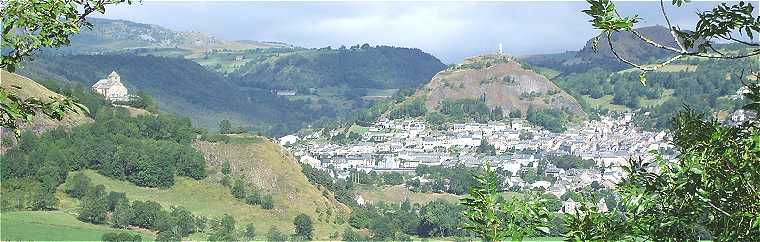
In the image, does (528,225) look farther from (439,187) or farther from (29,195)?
(439,187)

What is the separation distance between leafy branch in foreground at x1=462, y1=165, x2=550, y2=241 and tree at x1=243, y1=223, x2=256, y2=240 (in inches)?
2563

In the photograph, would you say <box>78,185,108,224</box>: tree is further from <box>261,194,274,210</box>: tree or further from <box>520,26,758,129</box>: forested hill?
<box>520,26,758,129</box>: forested hill

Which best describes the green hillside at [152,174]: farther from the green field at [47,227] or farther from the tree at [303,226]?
the tree at [303,226]

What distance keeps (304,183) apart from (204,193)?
9783mm

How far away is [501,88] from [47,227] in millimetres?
124812

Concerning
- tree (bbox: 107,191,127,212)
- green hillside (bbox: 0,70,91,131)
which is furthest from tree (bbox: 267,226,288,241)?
green hillside (bbox: 0,70,91,131)

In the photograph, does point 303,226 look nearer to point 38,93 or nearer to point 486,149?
point 38,93

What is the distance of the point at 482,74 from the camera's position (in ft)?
594

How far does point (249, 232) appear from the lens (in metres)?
70.9

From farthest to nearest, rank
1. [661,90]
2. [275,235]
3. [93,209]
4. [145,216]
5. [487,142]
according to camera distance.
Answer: [661,90] → [487,142] → [275,235] → [145,216] → [93,209]

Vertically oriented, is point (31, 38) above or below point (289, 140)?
above

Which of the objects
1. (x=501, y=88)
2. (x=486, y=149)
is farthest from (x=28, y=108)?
(x=501, y=88)

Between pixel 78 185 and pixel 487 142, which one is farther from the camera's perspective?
pixel 487 142

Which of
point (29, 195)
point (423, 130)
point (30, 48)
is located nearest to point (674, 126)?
point (30, 48)
